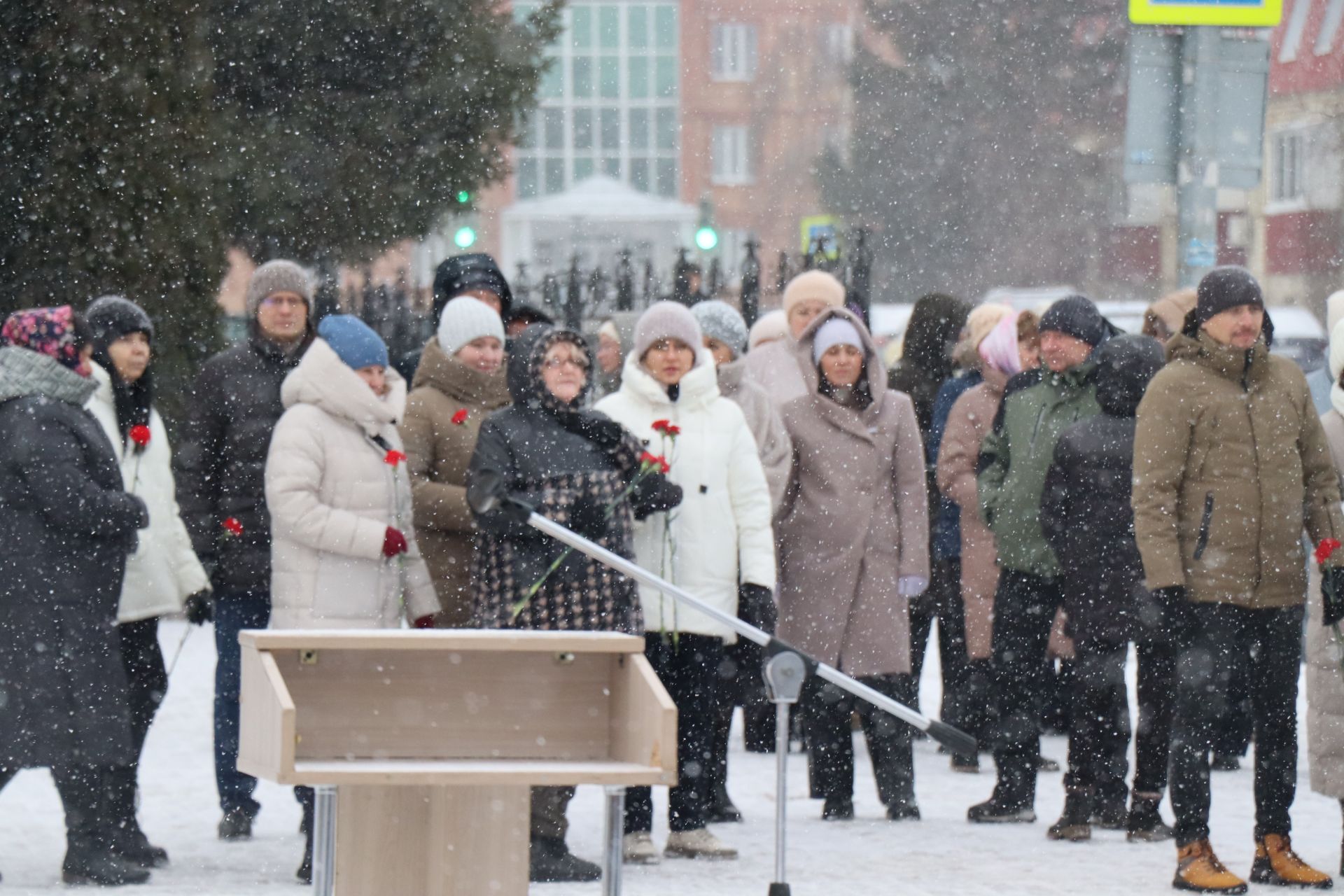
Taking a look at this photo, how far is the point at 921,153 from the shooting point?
2301 inches

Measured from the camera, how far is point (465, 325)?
8.77m

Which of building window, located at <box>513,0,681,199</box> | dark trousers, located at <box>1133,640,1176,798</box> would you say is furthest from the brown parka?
building window, located at <box>513,0,681,199</box>

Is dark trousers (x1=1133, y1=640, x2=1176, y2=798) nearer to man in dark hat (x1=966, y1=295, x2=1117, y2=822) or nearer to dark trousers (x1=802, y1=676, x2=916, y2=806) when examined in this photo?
man in dark hat (x1=966, y1=295, x2=1117, y2=822)

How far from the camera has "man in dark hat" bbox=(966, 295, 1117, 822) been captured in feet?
30.1

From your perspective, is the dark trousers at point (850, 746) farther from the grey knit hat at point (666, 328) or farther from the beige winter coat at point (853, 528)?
the grey knit hat at point (666, 328)

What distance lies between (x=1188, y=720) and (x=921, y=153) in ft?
168

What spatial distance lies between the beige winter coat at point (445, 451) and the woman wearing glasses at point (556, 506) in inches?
A: 20.1

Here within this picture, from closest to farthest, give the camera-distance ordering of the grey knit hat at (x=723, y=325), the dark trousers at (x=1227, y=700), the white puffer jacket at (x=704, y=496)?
the dark trousers at (x=1227, y=700) < the white puffer jacket at (x=704, y=496) < the grey knit hat at (x=723, y=325)

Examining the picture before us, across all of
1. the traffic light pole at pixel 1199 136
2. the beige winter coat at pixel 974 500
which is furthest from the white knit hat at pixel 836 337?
the traffic light pole at pixel 1199 136

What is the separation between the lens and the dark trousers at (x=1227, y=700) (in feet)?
25.8

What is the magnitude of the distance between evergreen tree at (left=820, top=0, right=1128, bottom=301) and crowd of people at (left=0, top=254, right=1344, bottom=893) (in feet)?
154

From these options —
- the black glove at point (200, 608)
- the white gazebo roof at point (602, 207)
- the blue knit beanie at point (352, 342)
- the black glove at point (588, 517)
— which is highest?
the white gazebo roof at point (602, 207)

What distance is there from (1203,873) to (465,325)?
301 cm

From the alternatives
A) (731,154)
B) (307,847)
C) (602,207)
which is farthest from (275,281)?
(731,154)
